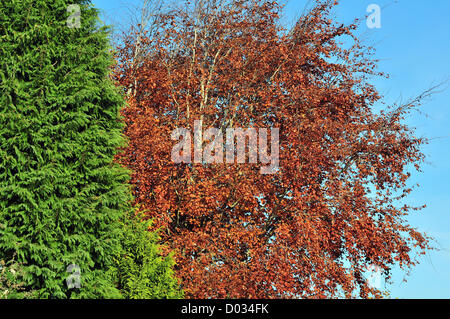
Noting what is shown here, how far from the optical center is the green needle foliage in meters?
10.2

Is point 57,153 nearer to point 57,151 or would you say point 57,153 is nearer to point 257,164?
point 57,151

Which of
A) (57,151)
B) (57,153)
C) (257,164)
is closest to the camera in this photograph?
(57,153)

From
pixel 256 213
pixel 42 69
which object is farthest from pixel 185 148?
pixel 42 69

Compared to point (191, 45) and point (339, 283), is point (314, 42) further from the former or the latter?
point (339, 283)

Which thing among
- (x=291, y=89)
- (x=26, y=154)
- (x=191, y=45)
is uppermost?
(x=191, y=45)

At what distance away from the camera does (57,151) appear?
10742mm

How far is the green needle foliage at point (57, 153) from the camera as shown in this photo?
10172 millimetres

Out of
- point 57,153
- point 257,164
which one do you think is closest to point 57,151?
point 57,153

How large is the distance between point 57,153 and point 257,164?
744 cm

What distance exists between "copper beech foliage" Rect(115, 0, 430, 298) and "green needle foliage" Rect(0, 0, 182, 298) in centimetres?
284

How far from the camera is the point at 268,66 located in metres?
17.2

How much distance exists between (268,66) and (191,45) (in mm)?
3561

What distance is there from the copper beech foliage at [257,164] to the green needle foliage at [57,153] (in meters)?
2.84

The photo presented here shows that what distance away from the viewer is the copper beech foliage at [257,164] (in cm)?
1341
